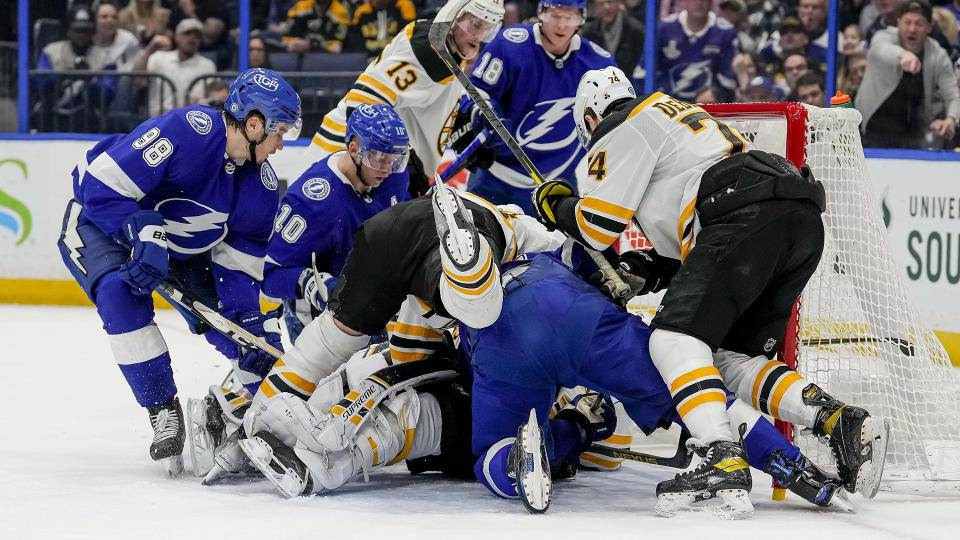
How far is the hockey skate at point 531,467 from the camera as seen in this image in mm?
2691

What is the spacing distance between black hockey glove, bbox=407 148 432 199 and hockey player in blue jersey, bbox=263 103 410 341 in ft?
1.86

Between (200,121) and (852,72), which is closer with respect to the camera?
(200,121)

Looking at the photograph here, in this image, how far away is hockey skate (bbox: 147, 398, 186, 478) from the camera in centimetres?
314

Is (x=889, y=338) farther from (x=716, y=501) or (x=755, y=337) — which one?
(x=716, y=501)

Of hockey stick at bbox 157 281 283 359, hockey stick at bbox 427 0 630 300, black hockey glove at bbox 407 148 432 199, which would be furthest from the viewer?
black hockey glove at bbox 407 148 432 199

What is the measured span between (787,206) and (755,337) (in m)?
0.32

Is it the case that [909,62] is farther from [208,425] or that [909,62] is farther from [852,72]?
[208,425]

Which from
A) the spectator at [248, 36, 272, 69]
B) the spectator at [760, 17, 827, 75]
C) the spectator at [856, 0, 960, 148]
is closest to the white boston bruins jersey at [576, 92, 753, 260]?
the spectator at [856, 0, 960, 148]

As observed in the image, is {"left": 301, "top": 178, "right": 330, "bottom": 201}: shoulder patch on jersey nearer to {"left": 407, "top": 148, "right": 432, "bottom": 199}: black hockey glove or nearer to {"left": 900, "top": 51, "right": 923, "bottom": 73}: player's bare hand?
{"left": 407, "top": 148, "right": 432, "bottom": 199}: black hockey glove

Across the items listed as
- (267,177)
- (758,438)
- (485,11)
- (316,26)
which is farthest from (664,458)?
(316,26)

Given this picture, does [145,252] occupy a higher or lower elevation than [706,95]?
lower

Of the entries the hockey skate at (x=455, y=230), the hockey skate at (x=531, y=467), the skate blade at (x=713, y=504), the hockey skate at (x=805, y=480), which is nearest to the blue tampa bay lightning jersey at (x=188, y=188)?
the hockey skate at (x=455, y=230)

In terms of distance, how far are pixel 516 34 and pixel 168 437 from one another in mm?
1834

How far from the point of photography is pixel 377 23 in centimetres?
638
